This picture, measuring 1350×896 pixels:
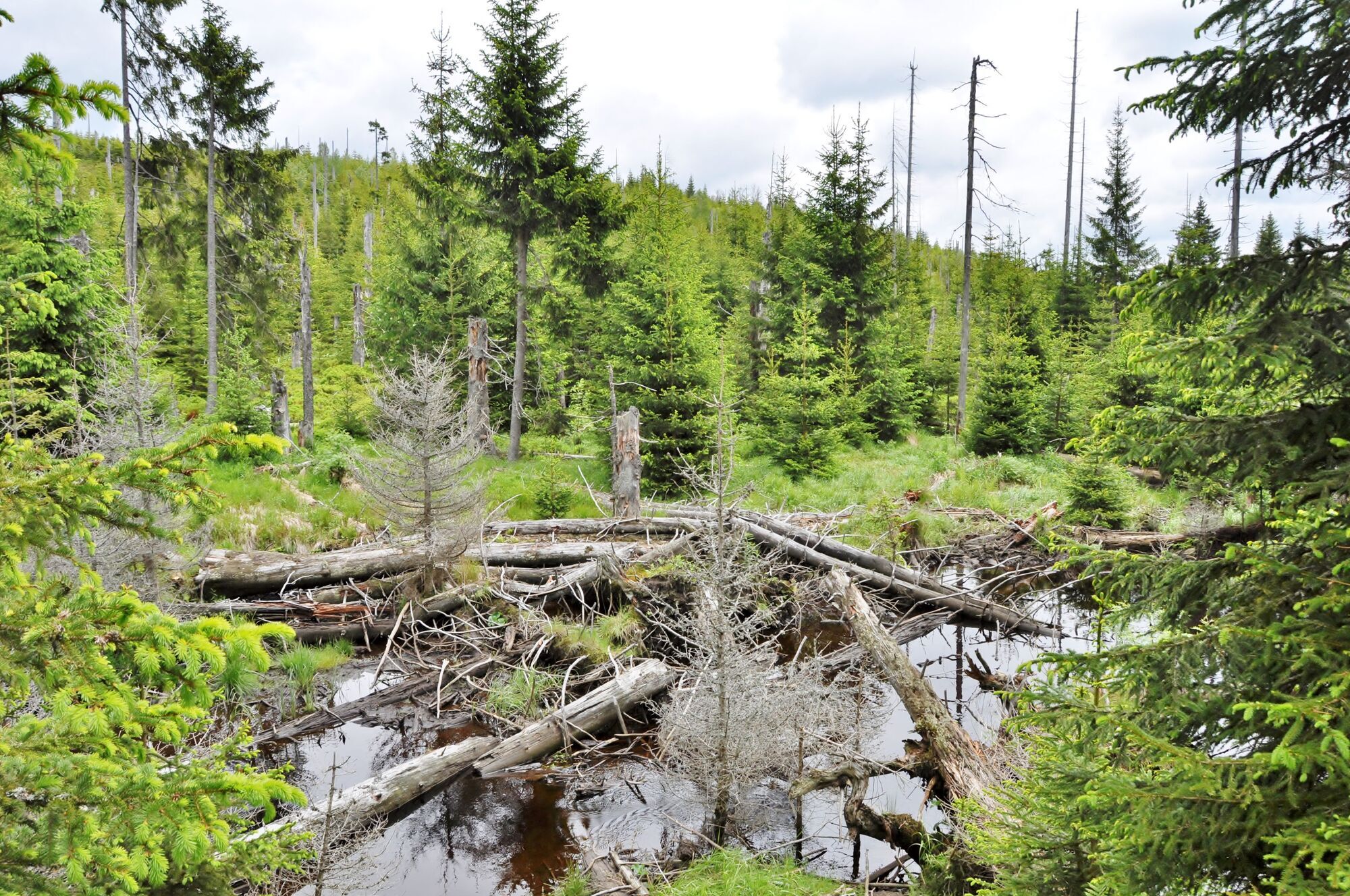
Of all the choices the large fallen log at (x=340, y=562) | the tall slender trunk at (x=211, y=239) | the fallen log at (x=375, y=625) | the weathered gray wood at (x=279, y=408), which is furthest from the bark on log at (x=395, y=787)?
the tall slender trunk at (x=211, y=239)

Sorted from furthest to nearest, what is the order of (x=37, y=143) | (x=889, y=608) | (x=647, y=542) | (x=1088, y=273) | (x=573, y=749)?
(x=1088, y=273)
(x=647, y=542)
(x=889, y=608)
(x=573, y=749)
(x=37, y=143)

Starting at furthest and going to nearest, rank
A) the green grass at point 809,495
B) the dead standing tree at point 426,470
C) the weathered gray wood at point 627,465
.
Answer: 1. the weathered gray wood at point 627,465
2. the green grass at point 809,495
3. the dead standing tree at point 426,470

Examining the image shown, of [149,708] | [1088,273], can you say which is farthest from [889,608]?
[1088,273]

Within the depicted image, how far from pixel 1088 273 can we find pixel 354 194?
48642 mm

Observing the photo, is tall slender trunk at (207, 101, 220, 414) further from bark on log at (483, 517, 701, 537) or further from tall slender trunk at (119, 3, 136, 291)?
bark on log at (483, 517, 701, 537)

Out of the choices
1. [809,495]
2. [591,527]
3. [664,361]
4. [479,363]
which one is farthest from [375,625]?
[809,495]

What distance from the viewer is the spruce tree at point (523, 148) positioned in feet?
58.4

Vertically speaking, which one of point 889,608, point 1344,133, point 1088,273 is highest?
point 1088,273

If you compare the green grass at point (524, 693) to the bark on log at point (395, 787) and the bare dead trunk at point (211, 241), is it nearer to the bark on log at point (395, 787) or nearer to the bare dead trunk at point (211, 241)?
the bark on log at point (395, 787)

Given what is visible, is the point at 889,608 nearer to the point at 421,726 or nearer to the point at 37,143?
the point at 421,726

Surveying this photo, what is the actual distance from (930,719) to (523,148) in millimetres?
15871

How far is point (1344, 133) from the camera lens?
3270mm

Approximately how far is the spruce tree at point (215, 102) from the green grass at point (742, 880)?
17735 mm

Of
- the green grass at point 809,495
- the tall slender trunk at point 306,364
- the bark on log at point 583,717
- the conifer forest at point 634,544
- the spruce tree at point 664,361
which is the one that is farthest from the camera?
the tall slender trunk at point 306,364
